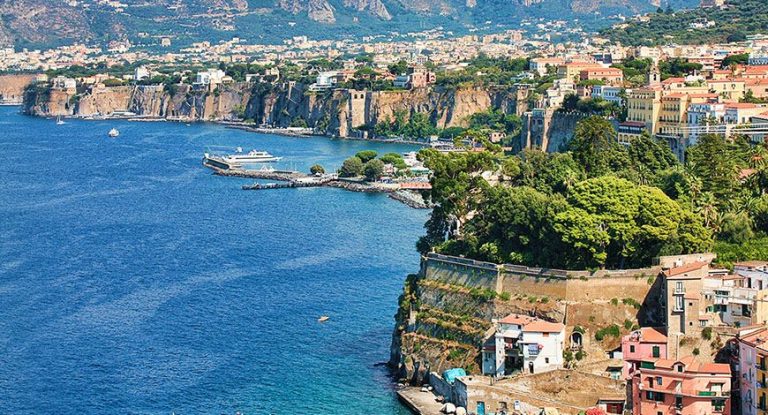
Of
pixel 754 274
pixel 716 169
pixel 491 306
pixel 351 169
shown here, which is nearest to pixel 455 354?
pixel 491 306

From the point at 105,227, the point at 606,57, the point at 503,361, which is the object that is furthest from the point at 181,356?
the point at 606,57

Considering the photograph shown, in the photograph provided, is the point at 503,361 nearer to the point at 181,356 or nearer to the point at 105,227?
the point at 181,356

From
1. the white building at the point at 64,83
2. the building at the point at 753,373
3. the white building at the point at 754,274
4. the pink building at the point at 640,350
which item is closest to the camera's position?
the building at the point at 753,373

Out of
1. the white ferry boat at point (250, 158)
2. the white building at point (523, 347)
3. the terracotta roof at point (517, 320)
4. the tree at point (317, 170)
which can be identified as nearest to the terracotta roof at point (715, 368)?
the white building at point (523, 347)

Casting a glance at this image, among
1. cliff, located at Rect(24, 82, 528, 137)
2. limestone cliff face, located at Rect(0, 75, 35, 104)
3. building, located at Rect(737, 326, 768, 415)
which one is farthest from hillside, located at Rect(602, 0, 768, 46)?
limestone cliff face, located at Rect(0, 75, 35, 104)

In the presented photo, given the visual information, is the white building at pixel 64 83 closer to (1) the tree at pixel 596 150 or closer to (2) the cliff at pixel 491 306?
(1) the tree at pixel 596 150

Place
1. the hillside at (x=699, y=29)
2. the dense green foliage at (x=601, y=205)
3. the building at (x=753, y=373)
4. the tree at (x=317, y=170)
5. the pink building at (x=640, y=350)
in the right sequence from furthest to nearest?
the hillside at (x=699, y=29)
the tree at (x=317, y=170)
the dense green foliage at (x=601, y=205)
the pink building at (x=640, y=350)
the building at (x=753, y=373)

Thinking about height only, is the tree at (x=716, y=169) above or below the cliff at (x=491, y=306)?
above
